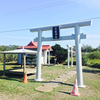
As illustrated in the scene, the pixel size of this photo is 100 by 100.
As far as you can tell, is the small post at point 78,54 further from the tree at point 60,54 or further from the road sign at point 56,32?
the tree at point 60,54

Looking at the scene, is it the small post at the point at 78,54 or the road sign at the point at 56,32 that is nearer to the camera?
the small post at the point at 78,54

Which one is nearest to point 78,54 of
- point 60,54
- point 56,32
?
point 56,32

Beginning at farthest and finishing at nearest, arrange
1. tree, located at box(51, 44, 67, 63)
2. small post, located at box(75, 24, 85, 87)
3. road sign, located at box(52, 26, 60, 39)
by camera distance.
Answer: tree, located at box(51, 44, 67, 63), road sign, located at box(52, 26, 60, 39), small post, located at box(75, 24, 85, 87)

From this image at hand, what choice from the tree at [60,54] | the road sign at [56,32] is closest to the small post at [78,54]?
the road sign at [56,32]

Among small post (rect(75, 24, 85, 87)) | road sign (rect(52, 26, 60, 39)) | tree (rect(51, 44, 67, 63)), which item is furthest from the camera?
tree (rect(51, 44, 67, 63))

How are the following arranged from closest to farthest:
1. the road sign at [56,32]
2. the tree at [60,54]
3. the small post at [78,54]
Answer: the small post at [78,54] → the road sign at [56,32] → the tree at [60,54]

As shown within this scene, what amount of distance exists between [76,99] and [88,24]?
4.43 m

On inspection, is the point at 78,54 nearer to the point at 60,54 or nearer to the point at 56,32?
the point at 56,32

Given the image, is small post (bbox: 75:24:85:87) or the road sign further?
the road sign

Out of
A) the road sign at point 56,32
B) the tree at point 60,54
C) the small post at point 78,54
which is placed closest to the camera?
the small post at point 78,54

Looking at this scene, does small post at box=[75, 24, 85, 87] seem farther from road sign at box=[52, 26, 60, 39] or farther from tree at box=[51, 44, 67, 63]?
tree at box=[51, 44, 67, 63]

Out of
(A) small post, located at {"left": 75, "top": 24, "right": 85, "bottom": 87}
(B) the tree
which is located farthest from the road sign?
(B) the tree

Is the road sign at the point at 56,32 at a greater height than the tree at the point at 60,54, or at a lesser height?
greater

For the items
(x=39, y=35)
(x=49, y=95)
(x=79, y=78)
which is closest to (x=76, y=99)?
(x=49, y=95)
